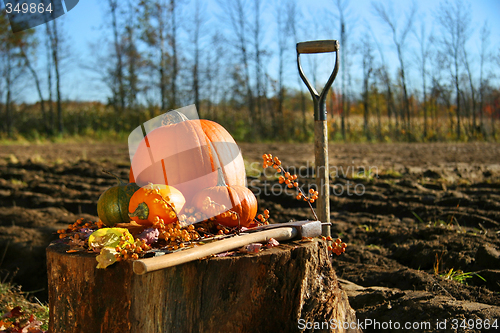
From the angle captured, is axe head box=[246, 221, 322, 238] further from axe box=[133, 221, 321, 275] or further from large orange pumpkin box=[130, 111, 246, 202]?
large orange pumpkin box=[130, 111, 246, 202]

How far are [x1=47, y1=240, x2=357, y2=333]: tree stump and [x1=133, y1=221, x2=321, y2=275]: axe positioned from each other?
0.06m

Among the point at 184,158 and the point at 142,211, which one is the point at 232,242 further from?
the point at 184,158

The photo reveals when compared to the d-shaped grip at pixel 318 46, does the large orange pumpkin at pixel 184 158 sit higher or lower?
lower

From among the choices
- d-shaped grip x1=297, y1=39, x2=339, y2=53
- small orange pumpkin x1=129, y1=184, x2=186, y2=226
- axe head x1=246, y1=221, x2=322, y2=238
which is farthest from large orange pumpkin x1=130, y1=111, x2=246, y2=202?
d-shaped grip x1=297, y1=39, x2=339, y2=53

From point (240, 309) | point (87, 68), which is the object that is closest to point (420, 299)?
point (240, 309)

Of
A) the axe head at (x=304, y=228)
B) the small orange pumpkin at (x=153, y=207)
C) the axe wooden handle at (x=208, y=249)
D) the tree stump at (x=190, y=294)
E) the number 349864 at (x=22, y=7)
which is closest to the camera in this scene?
the axe wooden handle at (x=208, y=249)

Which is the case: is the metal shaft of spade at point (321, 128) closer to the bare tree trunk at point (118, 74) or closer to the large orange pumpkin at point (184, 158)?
the large orange pumpkin at point (184, 158)

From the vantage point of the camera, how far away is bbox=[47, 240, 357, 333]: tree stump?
145 centimetres

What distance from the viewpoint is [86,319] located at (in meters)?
1.53

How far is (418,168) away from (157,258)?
737 cm

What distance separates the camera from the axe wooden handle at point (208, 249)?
3.98ft

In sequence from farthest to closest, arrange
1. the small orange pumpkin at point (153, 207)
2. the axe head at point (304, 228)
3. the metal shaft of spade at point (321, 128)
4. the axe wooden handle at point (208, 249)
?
the metal shaft of spade at point (321, 128) < the axe head at point (304, 228) < the small orange pumpkin at point (153, 207) < the axe wooden handle at point (208, 249)

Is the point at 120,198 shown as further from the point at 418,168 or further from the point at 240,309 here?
the point at 418,168

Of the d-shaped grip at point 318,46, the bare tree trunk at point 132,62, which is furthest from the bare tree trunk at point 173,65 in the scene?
the d-shaped grip at point 318,46
